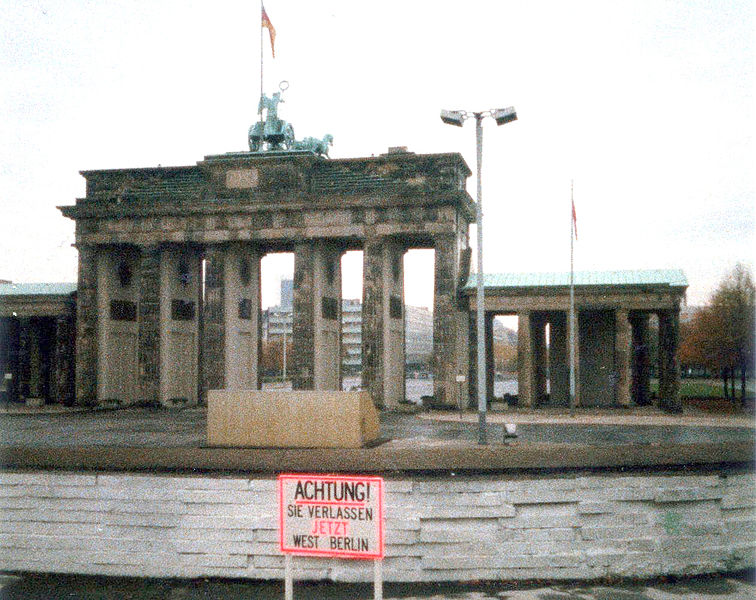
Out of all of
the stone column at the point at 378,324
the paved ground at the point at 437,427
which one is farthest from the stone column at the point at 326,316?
the paved ground at the point at 437,427

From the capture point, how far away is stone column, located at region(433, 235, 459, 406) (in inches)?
2028

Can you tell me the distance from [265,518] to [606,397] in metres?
45.8

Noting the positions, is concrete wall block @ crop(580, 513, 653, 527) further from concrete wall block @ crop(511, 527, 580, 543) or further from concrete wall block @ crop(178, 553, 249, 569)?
concrete wall block @ crop(178, 553, 249, 569)

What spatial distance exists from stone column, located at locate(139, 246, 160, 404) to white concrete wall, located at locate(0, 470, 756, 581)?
43220 millimetres

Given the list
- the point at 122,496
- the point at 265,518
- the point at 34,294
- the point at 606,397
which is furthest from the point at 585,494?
the point at 34,294

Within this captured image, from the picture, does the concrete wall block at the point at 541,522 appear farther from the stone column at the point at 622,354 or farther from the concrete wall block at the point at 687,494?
the stone column at the point at 622,354

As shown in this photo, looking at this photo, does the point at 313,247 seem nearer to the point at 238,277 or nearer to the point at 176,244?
the point at 238,277

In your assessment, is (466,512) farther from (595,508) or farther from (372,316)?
(372,316)

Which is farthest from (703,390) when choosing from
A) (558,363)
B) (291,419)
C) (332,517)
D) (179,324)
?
(332,517)

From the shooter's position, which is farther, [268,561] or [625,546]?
[268,561]

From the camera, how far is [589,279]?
52.0m

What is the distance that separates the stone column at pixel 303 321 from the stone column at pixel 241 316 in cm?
501

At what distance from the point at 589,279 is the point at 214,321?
24836mm

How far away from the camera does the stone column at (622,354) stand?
49719 mm
